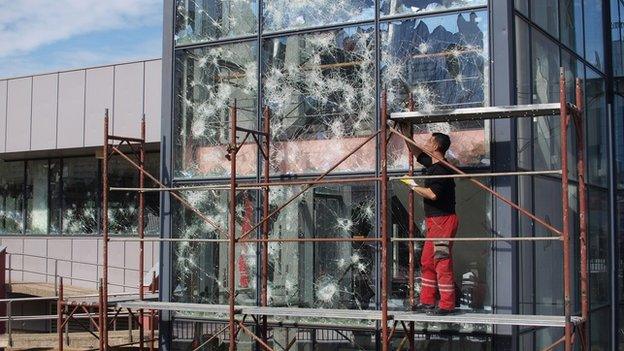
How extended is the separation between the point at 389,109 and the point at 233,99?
92.9 inches

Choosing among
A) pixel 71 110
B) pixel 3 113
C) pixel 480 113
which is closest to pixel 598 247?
pixel 480 113

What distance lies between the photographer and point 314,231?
11.5m

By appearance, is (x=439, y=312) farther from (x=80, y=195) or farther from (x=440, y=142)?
(x=80, y=195)

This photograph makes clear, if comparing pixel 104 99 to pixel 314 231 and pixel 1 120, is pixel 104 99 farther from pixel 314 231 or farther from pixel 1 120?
pixel 314 231

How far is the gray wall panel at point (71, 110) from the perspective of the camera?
19609 mm

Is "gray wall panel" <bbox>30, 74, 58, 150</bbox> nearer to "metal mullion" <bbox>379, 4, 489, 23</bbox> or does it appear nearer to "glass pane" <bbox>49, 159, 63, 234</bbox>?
"glass pane" <bbox>49, 159, 63, 234</bbox>

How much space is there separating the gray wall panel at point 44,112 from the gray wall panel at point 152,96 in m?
2.57

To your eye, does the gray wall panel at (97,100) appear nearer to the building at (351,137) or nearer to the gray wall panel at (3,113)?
the gray wall panel at (3,113)

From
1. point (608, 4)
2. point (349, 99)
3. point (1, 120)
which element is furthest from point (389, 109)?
point (1, 120)

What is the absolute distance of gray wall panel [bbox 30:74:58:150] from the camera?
20031 mm

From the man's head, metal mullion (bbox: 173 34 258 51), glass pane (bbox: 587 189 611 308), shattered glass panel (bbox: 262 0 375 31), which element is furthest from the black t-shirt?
glass pane (bbox: 587 189 611 308)

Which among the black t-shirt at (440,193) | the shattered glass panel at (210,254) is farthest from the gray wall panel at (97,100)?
the black t-shirt at (440,193)

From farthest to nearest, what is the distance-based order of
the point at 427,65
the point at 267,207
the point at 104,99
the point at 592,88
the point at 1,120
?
1. the point at 1,120
2. the point at 104,99
3. the point at 592,88
4. the point at 267,207
5. the point at 427,65

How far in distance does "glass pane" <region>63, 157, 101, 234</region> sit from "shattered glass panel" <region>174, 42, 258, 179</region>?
9.00 metres
